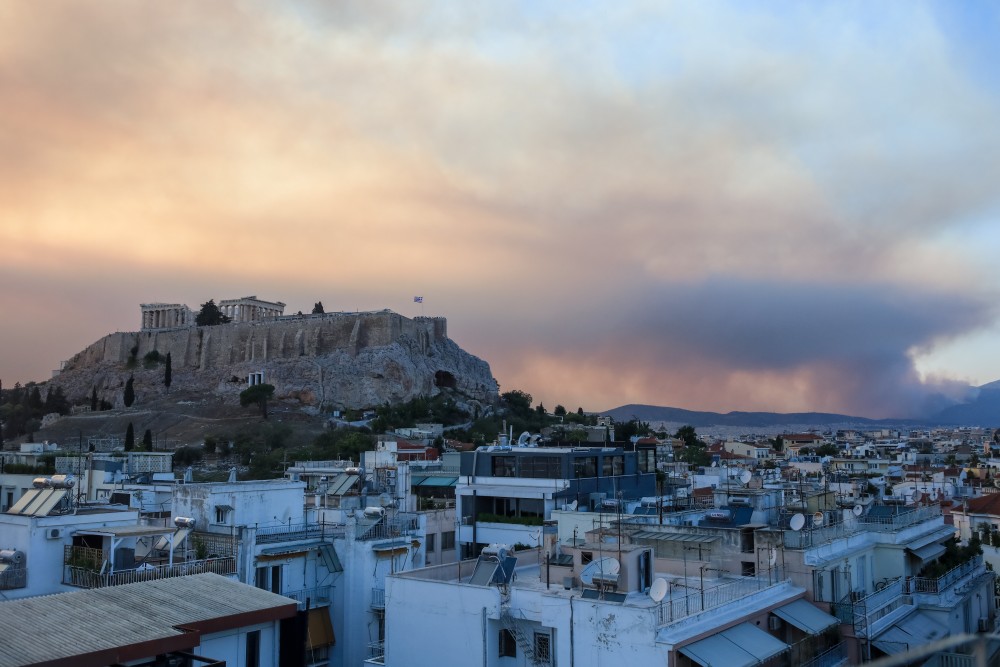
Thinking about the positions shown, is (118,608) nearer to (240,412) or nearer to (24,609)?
(24,609)

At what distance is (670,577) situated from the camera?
15.8 meters

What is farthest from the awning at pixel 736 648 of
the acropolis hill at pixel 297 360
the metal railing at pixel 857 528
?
A: the acropolis hill at pixel 297 360

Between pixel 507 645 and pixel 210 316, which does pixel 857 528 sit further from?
pixel 210 316

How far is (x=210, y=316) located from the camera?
128m

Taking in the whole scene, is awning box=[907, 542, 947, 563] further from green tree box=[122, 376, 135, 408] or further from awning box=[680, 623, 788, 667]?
green tree box=[122, 376, 135, 408]

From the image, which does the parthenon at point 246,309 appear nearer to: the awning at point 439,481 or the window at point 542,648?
the awning at point 439,481

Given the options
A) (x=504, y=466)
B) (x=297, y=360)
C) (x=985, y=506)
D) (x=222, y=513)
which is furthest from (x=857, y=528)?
(x=297, y=360)

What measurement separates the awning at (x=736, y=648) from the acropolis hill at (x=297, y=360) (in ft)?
305

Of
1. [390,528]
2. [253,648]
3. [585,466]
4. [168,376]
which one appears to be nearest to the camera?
[253,648]

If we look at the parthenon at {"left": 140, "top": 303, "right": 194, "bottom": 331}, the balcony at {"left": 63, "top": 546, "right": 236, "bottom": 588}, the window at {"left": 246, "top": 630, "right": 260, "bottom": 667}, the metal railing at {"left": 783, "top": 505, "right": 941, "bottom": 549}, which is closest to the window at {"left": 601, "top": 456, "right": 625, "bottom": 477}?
the metal railing at {"left": 783, "top": 505, "right": 941, "bottom": 549}

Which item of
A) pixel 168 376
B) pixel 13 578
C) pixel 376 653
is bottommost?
pixel 376 653

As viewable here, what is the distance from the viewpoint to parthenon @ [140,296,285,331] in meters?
132

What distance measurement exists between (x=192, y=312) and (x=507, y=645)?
435ft

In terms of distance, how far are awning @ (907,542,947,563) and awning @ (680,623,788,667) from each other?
27.1 feet
